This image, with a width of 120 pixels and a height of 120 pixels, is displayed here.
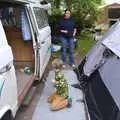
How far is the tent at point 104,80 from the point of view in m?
4.55

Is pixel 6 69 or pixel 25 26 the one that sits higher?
pixel 6 69

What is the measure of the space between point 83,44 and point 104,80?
12.7 metres

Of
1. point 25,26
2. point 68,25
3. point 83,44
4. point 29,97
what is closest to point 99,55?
point 29,97

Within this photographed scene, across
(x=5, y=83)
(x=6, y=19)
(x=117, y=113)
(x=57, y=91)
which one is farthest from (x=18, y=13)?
(x=117, y=113)

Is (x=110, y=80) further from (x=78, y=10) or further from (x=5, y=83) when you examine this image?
(x=78, y=10)

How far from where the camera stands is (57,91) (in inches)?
299

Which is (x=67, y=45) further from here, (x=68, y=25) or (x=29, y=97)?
(x=29, y=97)

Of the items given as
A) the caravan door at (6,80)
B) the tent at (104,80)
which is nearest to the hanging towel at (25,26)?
the tent at (104,80)

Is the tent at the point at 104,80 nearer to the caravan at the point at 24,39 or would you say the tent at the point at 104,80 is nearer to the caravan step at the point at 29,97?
the caravan at the point at 24,39

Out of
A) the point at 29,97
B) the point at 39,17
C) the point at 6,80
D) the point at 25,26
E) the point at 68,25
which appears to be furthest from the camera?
the point at 68,25

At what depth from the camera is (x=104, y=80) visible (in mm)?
5113

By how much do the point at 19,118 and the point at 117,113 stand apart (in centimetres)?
302

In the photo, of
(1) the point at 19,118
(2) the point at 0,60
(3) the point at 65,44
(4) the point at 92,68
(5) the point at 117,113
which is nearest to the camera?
(5) the point at 117,113

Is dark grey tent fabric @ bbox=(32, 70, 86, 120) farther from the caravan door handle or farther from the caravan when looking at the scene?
the caravan door handle
